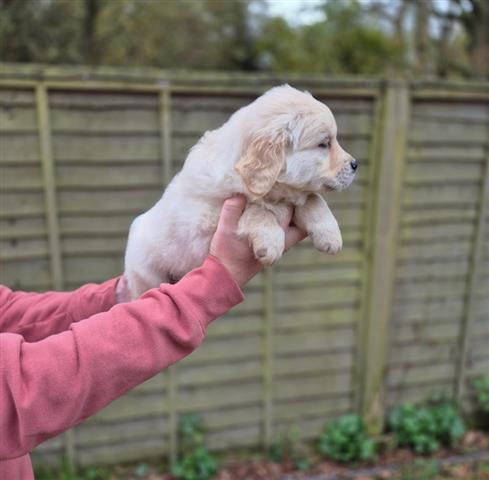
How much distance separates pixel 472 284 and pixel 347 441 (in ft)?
5.58

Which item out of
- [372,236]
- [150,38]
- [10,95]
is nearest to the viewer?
[10,95]

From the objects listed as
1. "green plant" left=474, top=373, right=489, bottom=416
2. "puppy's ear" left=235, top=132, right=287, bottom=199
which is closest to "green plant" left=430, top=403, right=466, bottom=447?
"green plant" left=474, top=373, right=489, bottom=416

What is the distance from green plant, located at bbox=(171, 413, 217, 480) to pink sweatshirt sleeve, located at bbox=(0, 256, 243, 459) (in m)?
2.87

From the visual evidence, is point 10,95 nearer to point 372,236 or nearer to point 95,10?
point 372,236

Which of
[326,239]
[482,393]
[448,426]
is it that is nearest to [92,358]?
[326,239]

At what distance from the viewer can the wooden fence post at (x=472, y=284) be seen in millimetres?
4219

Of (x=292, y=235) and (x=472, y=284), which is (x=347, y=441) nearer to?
(x=472, y=284)

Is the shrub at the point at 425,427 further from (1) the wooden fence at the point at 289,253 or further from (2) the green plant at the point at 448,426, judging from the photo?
(1) the wooden fence at the point at 289,253

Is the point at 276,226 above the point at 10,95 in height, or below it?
below

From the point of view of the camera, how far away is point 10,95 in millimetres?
3197

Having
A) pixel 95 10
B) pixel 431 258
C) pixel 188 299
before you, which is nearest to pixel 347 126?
pixel 431 258

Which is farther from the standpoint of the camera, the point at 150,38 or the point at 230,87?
the point at 150,38

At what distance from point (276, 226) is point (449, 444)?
3.63 m

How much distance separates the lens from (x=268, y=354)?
13.1ft
